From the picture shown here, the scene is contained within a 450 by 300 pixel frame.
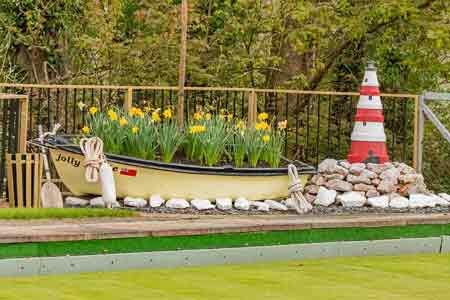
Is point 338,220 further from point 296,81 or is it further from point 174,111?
point 296,81

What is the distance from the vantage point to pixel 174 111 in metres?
16.5

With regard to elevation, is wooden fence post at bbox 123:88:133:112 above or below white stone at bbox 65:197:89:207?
above

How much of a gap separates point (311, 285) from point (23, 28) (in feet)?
40.9

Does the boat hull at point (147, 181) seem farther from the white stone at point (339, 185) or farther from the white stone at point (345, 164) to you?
the white stone at point (345, 164)

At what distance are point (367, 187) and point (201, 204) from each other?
7.14 ft

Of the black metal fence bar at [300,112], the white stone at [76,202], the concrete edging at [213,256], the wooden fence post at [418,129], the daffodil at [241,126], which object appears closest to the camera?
the concrete edging at [213,256]

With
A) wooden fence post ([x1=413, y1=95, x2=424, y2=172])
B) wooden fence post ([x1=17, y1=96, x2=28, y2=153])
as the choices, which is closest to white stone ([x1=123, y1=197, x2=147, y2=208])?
wooden fence post ([x1=17, y1=96, x2=28, y2=153])

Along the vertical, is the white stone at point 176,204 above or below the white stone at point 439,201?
above

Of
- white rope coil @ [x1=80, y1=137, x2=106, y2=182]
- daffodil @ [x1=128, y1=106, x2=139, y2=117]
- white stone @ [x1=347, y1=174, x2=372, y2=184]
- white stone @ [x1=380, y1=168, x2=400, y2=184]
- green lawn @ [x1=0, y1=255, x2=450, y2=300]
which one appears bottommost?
green lawn @ [x1=0, y1=255, x2=450, y2=300]

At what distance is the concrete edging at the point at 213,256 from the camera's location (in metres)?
9.41

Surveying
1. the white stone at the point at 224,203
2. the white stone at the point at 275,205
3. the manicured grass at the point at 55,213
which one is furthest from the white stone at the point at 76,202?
the white stone at the point at 275,205

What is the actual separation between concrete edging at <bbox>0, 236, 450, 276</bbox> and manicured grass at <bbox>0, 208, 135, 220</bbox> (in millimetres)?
1751

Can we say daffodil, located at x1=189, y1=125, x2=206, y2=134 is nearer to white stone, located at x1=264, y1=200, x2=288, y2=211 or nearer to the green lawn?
white stone, located at x1=264, y1=200, x2=288, y2=211

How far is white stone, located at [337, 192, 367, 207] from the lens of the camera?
14.2 metres
